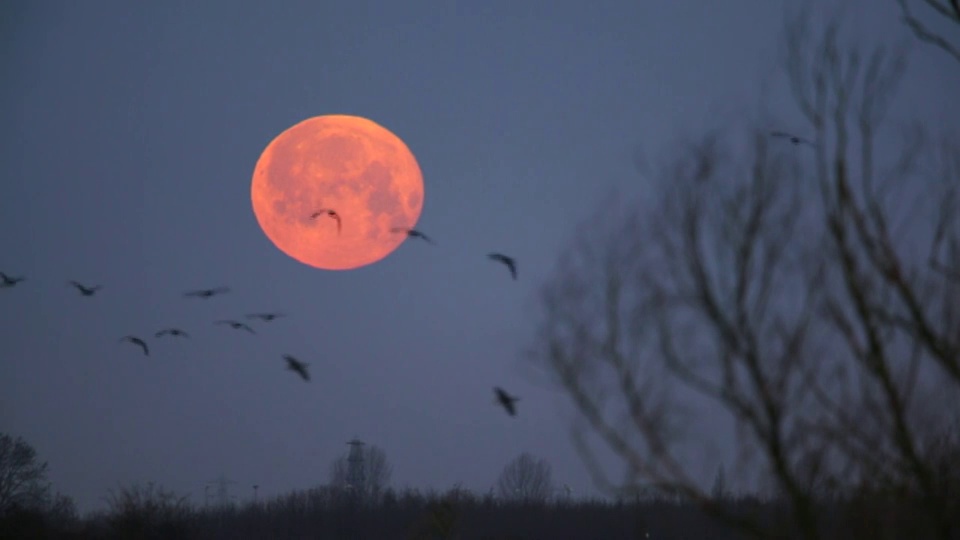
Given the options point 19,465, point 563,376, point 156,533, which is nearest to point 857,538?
point 563,376

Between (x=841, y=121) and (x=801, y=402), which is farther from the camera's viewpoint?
(x=801, y=402)

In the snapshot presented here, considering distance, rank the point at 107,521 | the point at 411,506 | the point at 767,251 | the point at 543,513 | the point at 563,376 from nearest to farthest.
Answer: the point at 767,251 < the point at 563,376 < the point at 107,521 < the point at 543,513 < the point at 411,506

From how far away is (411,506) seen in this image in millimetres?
37031

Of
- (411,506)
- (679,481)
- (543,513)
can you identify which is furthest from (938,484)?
(411,506)

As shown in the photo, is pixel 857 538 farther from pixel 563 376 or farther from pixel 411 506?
pixel 411 506

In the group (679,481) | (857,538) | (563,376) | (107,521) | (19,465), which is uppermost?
(19,465)

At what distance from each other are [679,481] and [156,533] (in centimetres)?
2069

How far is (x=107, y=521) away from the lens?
23500 millimetres

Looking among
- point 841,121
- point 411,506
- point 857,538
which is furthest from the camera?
point 411,506

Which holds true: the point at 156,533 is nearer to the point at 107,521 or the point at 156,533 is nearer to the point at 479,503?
the point at 107,521

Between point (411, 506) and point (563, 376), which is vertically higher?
point (411, 506)

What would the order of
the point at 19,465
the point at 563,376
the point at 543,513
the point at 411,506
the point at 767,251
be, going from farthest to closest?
the point at 19,465 < the point at 411,506 < the point at 543,513 < the point at 563,376 < the point at 767,251

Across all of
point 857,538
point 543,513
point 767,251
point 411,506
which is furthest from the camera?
point 411,506

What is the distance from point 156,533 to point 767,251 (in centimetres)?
2079
